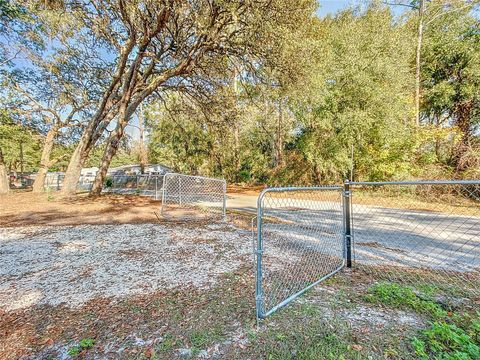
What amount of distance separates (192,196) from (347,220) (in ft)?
17.6

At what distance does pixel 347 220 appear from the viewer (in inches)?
130

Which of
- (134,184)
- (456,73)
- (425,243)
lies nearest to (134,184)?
(134,184)

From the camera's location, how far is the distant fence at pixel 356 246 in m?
2.75

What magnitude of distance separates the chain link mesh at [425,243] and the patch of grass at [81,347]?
3.22 meters

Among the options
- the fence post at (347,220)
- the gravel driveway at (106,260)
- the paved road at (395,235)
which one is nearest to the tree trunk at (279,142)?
the paved road at (395,235)

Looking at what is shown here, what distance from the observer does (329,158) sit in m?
13.8

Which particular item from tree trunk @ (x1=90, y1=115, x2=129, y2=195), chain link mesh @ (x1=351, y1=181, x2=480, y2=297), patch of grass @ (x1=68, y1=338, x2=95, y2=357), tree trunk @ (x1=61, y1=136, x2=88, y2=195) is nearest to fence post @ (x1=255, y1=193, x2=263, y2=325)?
patch of grass @ (x1=68, y1=338, x2=95, y2=357)

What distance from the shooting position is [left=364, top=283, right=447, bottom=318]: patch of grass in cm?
229

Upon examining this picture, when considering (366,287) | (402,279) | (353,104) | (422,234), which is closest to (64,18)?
(366,287)

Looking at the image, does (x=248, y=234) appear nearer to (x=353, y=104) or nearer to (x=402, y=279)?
(x=402, y=279)

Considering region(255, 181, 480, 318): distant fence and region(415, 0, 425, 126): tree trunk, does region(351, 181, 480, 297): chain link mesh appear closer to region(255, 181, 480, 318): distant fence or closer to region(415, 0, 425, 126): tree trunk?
region(255, 181, 480, 318): distant fence

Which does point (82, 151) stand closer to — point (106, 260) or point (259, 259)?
point (106, 260)

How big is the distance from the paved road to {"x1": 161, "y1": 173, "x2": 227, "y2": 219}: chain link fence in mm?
Answer: 1935

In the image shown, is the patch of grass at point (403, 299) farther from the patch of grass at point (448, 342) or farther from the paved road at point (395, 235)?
the paved road at point (395, 235)
